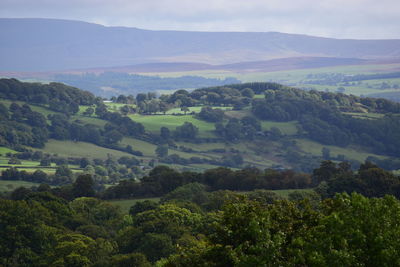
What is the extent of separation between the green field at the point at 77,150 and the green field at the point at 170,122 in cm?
1757

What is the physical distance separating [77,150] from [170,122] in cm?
3322

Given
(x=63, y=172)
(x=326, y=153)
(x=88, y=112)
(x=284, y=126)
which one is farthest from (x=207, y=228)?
(x=88, y=112)

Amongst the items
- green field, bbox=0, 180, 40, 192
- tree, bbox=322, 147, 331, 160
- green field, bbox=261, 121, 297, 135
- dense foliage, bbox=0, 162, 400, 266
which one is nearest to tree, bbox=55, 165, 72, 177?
green field, bbox=0, 180, 40, 192

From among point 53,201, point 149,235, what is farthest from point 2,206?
point 149,235

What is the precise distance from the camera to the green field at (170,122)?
17344cm

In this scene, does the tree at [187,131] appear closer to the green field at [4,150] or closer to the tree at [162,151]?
the tree at [162,151]

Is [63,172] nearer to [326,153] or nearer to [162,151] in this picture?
[162,151]

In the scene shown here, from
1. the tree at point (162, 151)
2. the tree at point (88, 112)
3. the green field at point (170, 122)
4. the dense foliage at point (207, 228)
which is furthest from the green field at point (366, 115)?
the dense foliage at point (207, 228)

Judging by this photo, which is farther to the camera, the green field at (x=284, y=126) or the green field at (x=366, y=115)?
the green field at (x=366, y=115)

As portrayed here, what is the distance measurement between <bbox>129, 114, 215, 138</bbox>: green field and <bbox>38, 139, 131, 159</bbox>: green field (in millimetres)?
17565

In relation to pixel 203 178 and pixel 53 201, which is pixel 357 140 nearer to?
pixel 203 178

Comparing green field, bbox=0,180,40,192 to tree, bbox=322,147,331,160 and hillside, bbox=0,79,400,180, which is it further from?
tree, bbox=322,147,331,160

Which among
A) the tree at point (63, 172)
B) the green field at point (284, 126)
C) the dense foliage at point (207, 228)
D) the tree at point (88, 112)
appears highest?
the dense foliage at point (207, 228)

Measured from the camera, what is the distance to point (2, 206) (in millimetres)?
51188
